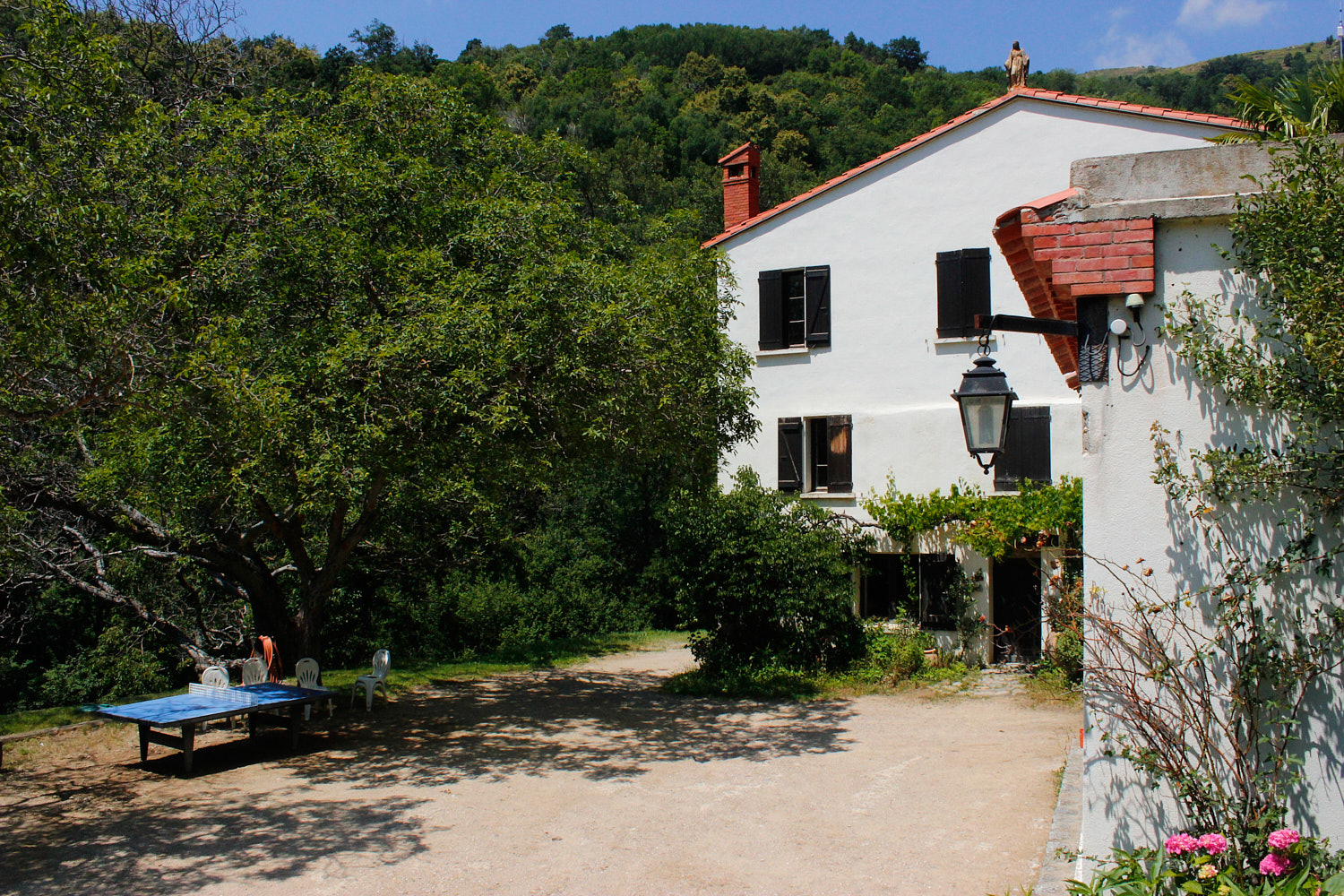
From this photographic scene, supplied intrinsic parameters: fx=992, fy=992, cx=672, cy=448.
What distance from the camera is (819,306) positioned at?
16516 millimetres

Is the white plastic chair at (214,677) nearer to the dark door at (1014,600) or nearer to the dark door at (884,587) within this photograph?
the dark door at (884,587)

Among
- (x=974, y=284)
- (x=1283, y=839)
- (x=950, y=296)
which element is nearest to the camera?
(x=1283, y=839)

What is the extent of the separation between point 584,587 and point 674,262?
478 inches

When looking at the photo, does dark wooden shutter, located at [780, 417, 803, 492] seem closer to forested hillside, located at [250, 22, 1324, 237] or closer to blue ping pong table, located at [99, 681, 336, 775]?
blue ping pong table, located at [99, 681, 336, 775]

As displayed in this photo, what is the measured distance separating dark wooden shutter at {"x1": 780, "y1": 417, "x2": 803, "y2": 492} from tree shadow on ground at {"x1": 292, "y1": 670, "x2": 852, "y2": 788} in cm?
426

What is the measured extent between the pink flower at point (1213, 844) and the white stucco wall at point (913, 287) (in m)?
10.9

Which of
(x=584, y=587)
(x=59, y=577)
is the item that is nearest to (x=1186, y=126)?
(x=584, y=587)

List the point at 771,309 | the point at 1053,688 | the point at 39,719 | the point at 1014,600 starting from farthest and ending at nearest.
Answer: the point at 771,309 < the point at 1014,600 < the point at 1053,688 < the point at 39,719

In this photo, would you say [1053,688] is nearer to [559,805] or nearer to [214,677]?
[559,805]

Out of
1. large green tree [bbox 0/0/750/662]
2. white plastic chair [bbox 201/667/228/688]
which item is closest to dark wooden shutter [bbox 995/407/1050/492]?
large green tree [bbox 0/0/750/662]

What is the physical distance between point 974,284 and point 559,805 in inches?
420

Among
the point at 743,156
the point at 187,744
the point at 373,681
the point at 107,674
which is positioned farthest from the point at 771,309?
the point at 107,674

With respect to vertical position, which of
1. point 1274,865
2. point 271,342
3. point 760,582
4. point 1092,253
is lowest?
point 760,582

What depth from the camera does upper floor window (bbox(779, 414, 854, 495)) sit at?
1630 centimetres
